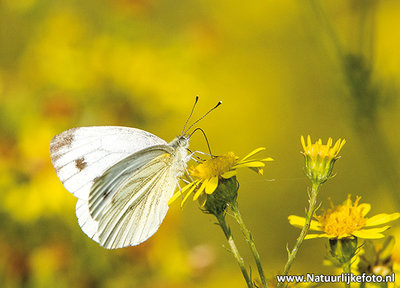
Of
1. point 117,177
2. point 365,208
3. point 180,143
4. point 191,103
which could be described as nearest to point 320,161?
point 365,208

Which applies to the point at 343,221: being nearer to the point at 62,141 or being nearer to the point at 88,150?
the point at 88,150

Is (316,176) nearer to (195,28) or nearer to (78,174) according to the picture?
(78,174)

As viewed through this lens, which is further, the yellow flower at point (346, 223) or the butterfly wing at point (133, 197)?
the butterfly wing at point (133, 197)

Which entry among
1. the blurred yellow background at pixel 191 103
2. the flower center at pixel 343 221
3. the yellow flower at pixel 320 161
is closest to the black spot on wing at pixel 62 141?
the blurred yellow background at pixel 191 103

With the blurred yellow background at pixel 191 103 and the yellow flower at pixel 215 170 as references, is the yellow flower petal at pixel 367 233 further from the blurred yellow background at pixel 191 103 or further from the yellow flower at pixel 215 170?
the blurred yellow background at pixel 191 103

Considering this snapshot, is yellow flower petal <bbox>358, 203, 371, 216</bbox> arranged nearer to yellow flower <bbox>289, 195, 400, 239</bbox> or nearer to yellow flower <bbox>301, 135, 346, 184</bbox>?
yellow flower <bbox>289, 195, 400, 239</bbox>

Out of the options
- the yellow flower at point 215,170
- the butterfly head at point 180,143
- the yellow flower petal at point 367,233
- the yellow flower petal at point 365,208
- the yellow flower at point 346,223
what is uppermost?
the butterfly head at point 180,143
